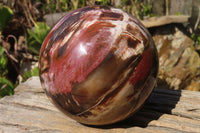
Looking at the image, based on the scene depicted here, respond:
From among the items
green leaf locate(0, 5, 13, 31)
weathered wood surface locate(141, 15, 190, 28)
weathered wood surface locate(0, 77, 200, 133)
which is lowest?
weathered wood surface locate(0, 77, 200, 133)

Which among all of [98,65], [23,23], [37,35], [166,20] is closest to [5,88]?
[37,35]

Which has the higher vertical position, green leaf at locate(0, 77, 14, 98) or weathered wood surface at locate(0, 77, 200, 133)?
weathered wood surface at locate(0, 77, 200, 133)

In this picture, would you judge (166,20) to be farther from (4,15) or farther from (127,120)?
(4,15)

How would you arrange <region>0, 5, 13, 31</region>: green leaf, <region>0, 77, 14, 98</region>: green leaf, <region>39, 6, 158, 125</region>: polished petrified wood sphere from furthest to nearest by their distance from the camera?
<region>0, 5, 13, 31</region>: green leaf → <region>0, 77, 14, 98</region>: green leaf → <region>39, 6, 158, 125</region>: polished petrified wood sphere

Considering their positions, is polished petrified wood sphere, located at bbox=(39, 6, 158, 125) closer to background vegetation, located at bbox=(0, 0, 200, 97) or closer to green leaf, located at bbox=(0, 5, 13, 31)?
background vegetation, located at bbox=(0, 0, 200, 97)

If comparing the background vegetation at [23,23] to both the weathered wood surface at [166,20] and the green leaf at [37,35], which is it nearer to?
the green leaf at [37,35]

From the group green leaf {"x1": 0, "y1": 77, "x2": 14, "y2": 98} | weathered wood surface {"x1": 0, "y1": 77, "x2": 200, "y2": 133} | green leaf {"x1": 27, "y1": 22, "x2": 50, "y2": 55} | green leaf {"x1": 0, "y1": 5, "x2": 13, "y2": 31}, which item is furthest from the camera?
green leaf {"x1": 0, "y1": 5, "x2": 13, "y2": 31}

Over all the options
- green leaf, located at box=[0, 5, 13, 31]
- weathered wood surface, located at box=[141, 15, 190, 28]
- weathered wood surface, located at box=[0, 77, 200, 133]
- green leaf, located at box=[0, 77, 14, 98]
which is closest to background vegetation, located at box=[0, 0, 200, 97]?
green leaf, located at box=[0, 5, 13, 31]

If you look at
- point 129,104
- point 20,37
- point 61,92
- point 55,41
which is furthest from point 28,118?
point 20,37

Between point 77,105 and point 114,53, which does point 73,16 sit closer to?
point 114,53
